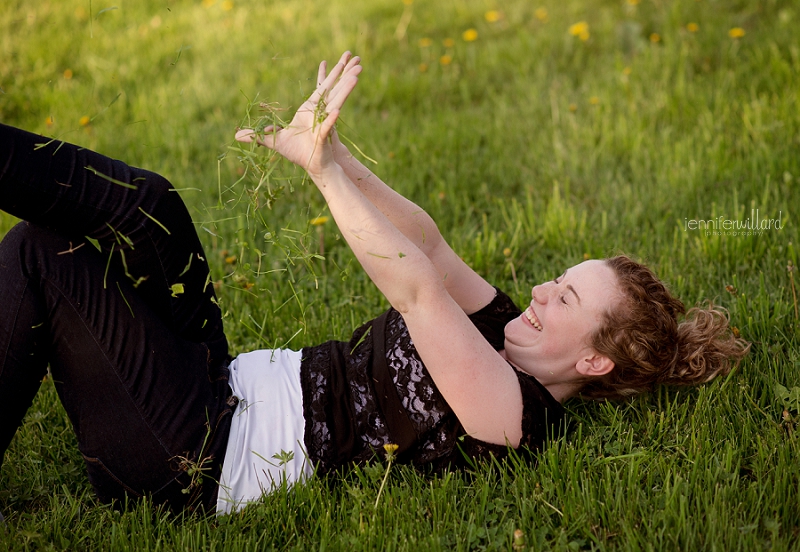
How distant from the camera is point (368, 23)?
18.8 ft

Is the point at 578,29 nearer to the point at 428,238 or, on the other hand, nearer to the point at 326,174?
the point at 428,238

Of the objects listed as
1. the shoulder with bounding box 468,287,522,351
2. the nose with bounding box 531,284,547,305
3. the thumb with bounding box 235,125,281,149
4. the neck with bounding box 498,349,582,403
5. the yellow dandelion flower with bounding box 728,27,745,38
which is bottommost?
the neck with bounding box 498,349,582,403

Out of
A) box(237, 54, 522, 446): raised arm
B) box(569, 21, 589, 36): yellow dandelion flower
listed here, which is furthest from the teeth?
box(569, 21, 589, 36): yellow dandelion flower

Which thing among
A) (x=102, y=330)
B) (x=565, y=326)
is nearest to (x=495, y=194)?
(x=565, y=326)

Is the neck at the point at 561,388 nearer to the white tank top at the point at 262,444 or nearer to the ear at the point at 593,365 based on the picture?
the ear at the point at 593,365

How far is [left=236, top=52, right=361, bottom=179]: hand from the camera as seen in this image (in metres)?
1.86

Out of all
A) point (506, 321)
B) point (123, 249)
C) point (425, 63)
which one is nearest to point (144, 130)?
point (425, 63)

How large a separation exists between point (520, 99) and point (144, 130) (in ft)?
8.00

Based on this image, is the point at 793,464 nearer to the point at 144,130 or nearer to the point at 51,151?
the point at 51,151

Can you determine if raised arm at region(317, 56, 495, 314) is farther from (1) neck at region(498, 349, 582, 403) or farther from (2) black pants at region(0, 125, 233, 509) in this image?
(2) black pants at region(0, 125, 233, 509)

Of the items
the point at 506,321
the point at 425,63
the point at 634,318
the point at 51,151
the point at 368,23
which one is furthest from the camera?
the point at 368,23

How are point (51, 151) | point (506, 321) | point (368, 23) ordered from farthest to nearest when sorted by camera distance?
point (368, 23), point (506, 321), point (51, 151)

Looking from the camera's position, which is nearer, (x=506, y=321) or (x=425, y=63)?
(x=506, y=321)

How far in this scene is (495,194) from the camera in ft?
13.1
